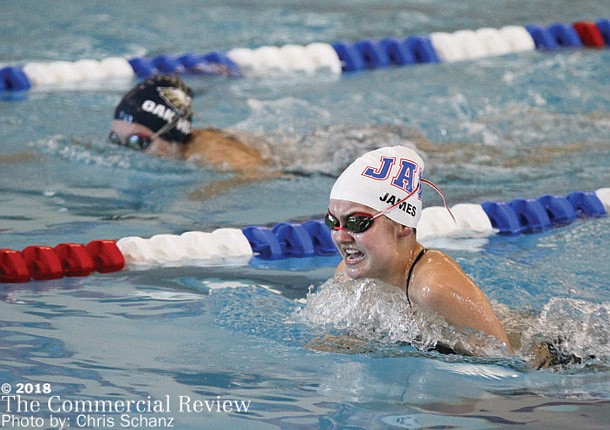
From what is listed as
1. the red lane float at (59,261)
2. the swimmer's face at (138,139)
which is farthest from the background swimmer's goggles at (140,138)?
the red lane float at (59,261)

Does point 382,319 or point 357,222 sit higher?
point 357,222

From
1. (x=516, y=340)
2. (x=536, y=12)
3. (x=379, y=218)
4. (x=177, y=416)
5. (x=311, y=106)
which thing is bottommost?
(x=177, y=416)

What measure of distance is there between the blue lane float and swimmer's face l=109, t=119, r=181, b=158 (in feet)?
6.21

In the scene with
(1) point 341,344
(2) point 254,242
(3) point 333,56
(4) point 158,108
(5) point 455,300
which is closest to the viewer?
(5) point 455,300

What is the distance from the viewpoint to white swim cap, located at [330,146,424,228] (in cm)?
320

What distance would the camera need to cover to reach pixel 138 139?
535 centimetres

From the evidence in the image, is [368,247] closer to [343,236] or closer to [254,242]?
[343,236]

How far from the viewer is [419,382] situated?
299 cm

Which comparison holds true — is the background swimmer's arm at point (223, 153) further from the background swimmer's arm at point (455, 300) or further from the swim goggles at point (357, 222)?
the background swimmer's arm at point (455, 300)

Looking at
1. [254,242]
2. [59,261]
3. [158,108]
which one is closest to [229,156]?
[158,108]

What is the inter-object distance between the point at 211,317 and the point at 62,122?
116 inches

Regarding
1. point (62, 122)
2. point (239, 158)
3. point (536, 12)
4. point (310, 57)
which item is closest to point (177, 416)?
point (239, 158)

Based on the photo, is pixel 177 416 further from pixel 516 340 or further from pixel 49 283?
pixel 49 283

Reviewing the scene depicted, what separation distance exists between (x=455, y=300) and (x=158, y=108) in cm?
273
